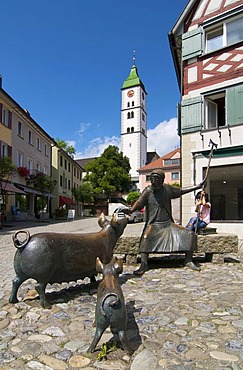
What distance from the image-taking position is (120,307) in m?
2.55

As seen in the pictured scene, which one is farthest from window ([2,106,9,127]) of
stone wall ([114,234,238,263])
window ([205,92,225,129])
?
stone wall ([114,234,238,263])

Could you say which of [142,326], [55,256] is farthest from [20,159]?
[142,326]

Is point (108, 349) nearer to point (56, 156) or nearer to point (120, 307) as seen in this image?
point (120, 307)

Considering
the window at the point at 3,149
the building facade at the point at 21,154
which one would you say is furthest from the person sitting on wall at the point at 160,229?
the window at the point at 3,149

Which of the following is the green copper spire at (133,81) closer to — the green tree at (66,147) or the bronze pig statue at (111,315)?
the green tree at (66,147)

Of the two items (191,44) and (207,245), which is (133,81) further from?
(207,245)

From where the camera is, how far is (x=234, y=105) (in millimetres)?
11758

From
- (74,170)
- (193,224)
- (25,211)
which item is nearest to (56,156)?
(74,170)

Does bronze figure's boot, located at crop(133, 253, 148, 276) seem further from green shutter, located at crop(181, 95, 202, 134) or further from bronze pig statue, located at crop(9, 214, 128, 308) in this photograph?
green shutter, located at crop(181, 95, 202, 134)

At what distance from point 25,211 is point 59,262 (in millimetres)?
24193

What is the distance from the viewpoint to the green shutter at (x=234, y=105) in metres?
11.6

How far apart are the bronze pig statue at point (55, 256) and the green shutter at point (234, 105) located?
8899mm

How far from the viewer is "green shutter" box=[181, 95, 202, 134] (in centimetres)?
1259

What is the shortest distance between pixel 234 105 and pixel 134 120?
70.3 metres
